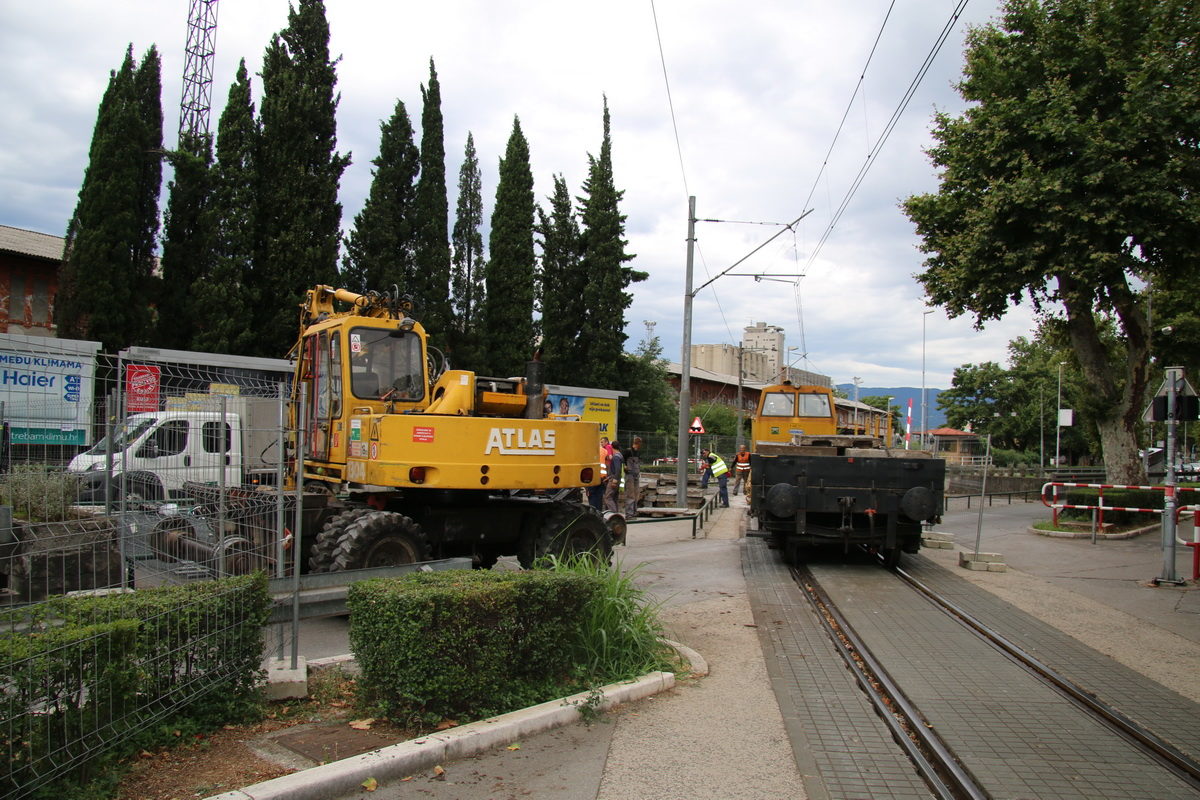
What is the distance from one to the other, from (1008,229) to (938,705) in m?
15.6

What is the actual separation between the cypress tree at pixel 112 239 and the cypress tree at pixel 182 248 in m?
0.82

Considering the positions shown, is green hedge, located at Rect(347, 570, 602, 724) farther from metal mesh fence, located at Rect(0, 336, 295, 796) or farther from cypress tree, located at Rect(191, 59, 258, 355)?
cypress tree, located at Rect(191, 59, 258, 355)

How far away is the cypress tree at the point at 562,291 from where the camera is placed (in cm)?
3856

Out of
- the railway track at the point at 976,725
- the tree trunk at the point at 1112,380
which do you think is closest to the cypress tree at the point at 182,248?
the railway track at the point at 976,725

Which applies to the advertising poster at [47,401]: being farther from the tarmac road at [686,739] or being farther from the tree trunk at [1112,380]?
the tree trunk at [1112,380]

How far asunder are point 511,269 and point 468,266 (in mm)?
7770

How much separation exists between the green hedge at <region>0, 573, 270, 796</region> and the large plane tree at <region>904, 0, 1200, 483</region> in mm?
17679

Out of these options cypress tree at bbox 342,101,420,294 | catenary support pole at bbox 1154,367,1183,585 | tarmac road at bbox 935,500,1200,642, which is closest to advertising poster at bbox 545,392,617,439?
cypress tree at bbox 342,101,420,294

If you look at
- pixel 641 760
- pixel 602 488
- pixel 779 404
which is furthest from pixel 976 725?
pixel 779 404

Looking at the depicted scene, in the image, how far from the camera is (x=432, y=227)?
33406 millimetres

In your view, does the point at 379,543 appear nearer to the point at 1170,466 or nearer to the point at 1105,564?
the point at 1170,466

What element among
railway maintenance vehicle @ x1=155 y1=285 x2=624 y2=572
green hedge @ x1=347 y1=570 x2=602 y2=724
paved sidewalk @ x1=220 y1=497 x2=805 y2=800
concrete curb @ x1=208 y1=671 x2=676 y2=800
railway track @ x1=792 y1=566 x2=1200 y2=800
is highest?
railway maintenance vehicle @ x1=155 y1=285 x2=624 y2=572

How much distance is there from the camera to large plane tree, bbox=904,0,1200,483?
16.5 metres

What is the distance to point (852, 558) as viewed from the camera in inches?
522
